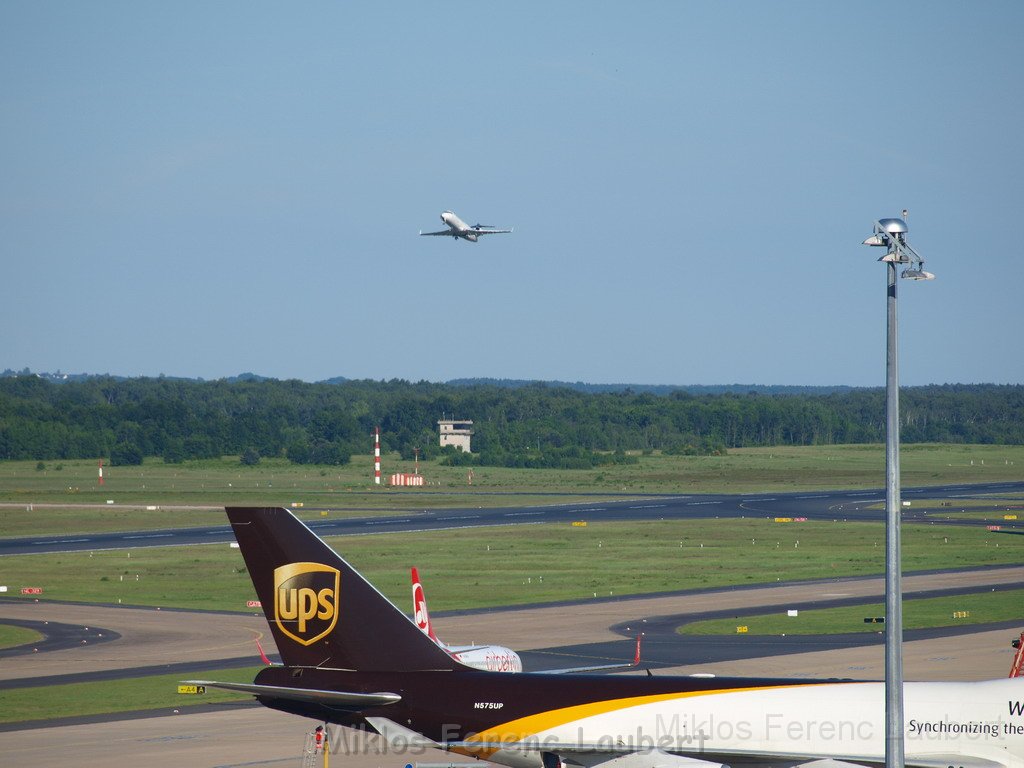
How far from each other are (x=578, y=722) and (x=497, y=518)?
107560 millimetres

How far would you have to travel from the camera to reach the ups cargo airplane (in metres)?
26.3

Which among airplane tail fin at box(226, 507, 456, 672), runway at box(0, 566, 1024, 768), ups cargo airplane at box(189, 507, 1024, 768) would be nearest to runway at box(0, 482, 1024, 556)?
runway at box(0, 566, 1024, 768)

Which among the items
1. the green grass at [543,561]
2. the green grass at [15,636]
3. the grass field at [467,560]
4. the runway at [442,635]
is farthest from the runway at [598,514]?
the green grass at [15,636]

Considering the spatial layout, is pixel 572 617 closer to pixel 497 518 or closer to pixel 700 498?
pixel 497 518

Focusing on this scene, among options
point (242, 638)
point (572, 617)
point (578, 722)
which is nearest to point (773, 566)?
point (572, 617)

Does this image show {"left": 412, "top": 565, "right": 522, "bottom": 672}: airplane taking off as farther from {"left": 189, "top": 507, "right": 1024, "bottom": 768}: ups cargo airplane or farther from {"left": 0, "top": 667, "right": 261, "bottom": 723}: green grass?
{"left": 189, "top": 507, "right": 1024, "bottom": 768}: ups cargo airplane

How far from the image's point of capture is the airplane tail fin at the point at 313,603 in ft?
91.8

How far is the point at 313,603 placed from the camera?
28.2 m

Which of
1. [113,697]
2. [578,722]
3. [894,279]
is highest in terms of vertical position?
[894,279]

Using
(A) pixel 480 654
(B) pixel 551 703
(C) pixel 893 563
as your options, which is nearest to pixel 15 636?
(A) pixel 480 654

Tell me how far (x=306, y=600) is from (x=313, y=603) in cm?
15

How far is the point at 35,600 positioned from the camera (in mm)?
78438

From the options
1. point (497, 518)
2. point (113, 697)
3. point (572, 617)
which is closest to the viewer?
point (113, 697)

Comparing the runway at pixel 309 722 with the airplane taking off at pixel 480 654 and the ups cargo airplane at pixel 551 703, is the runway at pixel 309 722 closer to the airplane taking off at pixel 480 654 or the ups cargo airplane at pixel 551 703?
the airplane taking off at pixel 480 654
